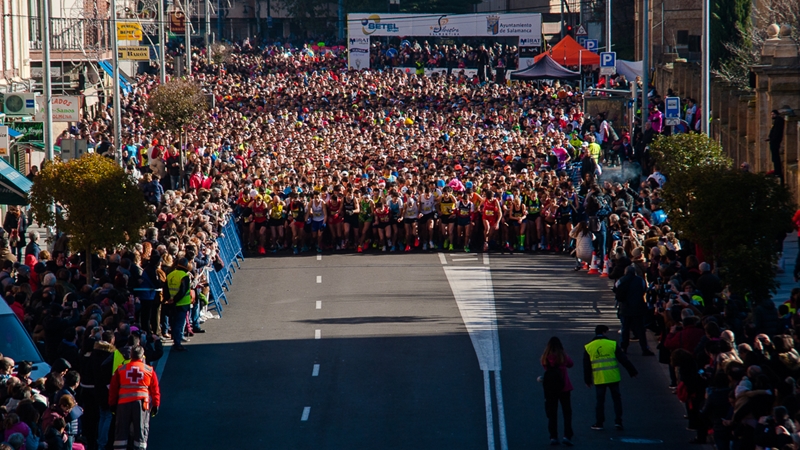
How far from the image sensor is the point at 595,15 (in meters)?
77.6

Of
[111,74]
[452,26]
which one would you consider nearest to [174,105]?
[111,74]

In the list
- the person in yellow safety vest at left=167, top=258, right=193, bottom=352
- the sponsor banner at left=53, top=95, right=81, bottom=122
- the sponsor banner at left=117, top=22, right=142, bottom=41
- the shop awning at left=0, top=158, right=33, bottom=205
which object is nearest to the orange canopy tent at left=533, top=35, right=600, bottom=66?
the sponsor banner at left=117, top=22, right=142, bottom=41

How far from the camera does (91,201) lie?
773 inches

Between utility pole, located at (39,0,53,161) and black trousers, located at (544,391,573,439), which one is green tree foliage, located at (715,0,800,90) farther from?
black trousers, located at (544,391,573,439)

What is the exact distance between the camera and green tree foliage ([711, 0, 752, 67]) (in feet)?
164

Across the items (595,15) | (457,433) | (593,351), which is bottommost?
(457,433)

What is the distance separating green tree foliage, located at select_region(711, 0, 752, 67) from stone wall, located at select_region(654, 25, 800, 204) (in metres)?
15.2

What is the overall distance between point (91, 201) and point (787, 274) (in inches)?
497

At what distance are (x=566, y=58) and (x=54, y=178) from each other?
3695 centimetres

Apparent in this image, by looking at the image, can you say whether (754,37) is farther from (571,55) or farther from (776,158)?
(776,158)

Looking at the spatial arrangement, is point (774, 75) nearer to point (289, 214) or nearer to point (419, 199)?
point (419, 199)

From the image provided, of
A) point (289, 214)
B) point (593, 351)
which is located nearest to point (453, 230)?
point (289, 214)

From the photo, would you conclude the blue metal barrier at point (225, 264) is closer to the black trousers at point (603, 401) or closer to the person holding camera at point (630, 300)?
the person holding camera at point (630, 300)

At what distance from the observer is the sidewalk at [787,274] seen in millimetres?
20989
